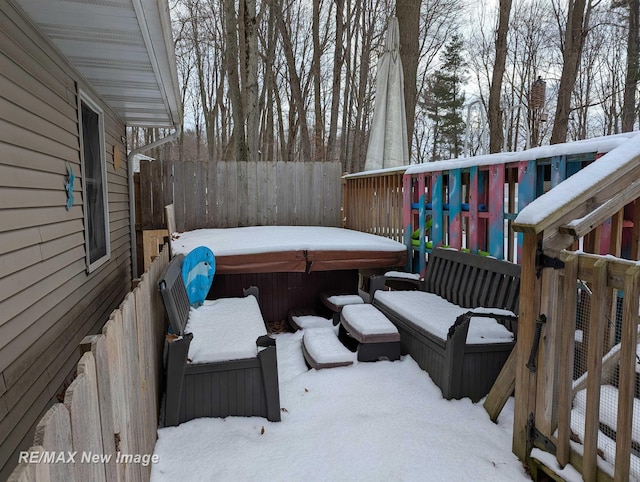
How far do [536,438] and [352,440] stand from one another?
3.21ft

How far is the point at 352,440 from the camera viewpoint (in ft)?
8.20

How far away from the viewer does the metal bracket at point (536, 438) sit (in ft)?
6.87

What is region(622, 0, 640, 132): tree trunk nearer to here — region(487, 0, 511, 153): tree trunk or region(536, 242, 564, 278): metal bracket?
region(487, 0, 511, 153): tree trunk

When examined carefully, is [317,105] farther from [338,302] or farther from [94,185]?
[338,302]

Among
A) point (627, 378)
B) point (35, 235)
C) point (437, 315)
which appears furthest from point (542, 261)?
point (35, 235)

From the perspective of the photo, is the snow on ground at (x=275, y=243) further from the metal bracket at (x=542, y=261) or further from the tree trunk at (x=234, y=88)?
the tree trunk at (x=234, y=88)

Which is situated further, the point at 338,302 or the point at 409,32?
the point at 409,32

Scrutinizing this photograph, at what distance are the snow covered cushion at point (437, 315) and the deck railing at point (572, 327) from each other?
0.65 meters

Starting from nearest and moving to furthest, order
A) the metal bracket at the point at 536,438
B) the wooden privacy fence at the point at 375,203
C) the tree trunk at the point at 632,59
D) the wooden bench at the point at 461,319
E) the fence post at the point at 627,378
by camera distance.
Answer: the fence post at the point at 627,378 → the metal bracket at the point at 536,438 → the wooden bench at the point at 461,319 → the wooden privacy fence at the point at 375,203 → the tree trunk at the point at 632,59

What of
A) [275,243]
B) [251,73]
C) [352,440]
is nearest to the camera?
[352,440]

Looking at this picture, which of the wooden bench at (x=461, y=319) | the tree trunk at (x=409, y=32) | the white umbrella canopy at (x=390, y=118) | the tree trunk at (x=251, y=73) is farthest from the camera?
the tree trunk at (x=251, y=73)

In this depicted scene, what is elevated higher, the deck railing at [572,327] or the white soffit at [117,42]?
the white soffit at [117,42]

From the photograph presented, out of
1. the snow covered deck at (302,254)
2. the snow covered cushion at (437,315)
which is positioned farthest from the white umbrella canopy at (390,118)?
the snow covered cushion at (437,315)

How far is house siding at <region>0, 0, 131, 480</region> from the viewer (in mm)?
2285
